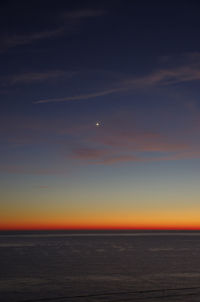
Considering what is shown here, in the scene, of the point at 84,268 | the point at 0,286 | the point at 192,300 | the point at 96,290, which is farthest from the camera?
the point at 84,268

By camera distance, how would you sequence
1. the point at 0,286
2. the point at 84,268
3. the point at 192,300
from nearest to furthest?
the point at 192,300 → the point at 0,286 → the point at 84,268

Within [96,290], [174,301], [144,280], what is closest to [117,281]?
[144,280]

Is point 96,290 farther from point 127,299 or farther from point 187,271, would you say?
point 187,271

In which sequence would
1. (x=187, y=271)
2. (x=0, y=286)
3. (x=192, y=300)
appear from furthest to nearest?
1. (x=187, y=271)
2. (x=0, y=286)
3. (x=192, y=300)

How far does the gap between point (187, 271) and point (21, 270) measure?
64.2 ft

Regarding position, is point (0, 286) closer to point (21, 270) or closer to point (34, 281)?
point (34, 281)

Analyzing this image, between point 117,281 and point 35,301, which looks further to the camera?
point 117,281

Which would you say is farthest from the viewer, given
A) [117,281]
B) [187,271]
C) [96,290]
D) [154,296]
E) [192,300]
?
[187,271]

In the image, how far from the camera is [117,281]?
4238 cm

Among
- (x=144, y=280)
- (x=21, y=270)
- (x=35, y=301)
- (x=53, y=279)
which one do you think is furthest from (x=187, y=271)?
(x=35, y=301)

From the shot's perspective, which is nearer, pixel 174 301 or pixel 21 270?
pixel 174 301

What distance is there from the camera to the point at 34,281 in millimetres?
43000

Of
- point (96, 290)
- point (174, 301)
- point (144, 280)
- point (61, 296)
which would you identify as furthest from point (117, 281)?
point (174, 301)

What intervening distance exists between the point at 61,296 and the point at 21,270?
2006 cm
